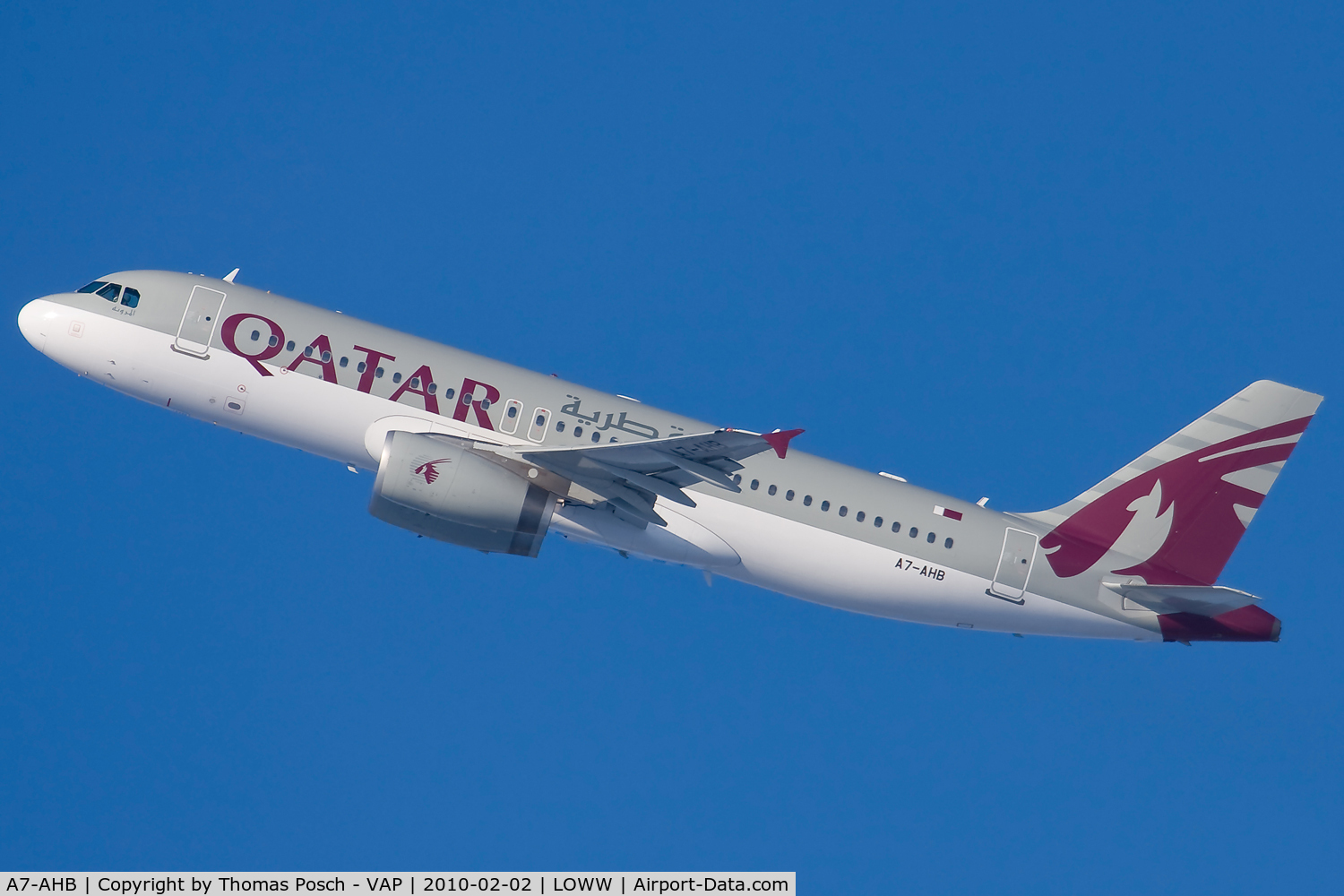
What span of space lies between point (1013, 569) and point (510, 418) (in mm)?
12582

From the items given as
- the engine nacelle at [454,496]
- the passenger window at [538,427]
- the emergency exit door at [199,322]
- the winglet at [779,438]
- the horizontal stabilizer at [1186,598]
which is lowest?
the engine nacelle at [454,496]

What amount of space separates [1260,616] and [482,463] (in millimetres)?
18392

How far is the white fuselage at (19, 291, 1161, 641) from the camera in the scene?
29234 millimetres

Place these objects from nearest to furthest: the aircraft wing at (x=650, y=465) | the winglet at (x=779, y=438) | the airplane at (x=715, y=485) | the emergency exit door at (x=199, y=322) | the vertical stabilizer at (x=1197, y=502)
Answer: the winglet at (x=779, y=438) → the aircraft wing at (x=650, y=465) → the airplane at (x=715, y=485) → the emergency exit door at (x=199, y=322) → the vertical stabilizer at (x=1197, y=502)

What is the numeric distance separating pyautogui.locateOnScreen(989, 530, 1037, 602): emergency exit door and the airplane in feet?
0.15

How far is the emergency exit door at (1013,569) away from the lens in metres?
30.0

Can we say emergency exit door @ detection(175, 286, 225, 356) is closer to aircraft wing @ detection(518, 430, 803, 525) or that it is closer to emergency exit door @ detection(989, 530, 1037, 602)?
aircraft wing @ detection(518, 430, 803, 525)

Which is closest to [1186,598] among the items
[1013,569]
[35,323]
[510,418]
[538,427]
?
[1013,569]

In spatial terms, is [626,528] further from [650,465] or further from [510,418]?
[510,418]

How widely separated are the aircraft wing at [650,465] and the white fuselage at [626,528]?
2.81 ft

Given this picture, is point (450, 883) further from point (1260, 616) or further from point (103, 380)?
point (1260, 616)

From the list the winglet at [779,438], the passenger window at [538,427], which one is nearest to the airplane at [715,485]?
the passenger window at [538,427]

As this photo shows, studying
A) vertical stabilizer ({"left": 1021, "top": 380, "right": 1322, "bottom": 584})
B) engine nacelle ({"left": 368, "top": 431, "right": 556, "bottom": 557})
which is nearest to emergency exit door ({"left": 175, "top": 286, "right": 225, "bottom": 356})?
engine nacelle ({"left": 368, "top": 431, "right": 556, "bottom": 557})

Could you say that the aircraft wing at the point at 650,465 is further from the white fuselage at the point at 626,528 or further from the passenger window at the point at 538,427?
the passenger window at the point at 538,427
